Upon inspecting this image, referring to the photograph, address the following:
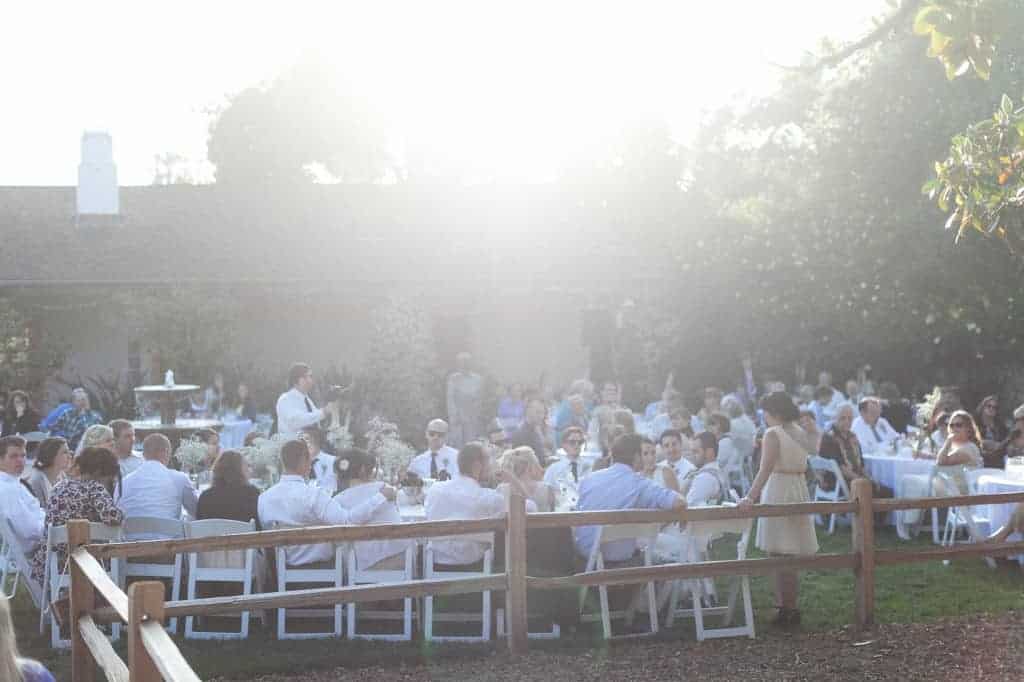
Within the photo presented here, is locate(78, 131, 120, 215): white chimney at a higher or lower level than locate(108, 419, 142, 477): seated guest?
higher

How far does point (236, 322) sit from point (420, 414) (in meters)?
5.33

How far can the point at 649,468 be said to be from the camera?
9.76 m

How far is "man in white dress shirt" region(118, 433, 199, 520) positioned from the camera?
8.95 m

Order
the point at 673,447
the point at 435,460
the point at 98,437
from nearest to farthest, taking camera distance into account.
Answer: the point at 98,437 → the point at 673,447 → the point at 435,460

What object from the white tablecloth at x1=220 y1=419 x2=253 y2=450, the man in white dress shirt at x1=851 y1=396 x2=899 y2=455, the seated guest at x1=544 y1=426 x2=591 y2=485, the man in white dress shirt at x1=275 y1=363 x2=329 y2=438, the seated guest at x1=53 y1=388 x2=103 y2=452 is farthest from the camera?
the white tablecloth at x1=220 y1=419 x2=253 y2=450

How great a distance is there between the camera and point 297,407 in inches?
477

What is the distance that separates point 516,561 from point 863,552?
2.41 meters

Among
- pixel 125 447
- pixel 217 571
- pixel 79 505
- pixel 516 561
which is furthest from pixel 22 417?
pixel 516 561

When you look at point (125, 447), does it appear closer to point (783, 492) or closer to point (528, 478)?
point (528, 478)

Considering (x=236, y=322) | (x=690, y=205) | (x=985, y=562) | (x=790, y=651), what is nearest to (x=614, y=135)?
(x=690, y=205)

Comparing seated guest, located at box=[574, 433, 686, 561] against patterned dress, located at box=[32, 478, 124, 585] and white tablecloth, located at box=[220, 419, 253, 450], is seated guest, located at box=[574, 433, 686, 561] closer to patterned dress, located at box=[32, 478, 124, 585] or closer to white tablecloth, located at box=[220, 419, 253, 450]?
patterned dress, located at box=[32, 478, 124, 585]

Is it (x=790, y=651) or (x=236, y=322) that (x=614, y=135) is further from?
(x=790, y=651)

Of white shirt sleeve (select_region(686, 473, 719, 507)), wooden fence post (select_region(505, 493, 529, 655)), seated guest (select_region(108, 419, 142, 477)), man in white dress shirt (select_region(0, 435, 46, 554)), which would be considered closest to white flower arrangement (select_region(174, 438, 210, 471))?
seated guest (select_region(108, 419, 142, 477))

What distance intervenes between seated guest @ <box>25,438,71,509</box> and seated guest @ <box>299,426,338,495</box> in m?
1.98
